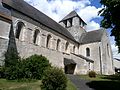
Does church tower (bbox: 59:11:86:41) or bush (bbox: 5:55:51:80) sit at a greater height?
church tower (bbox: 59:11:86:41)

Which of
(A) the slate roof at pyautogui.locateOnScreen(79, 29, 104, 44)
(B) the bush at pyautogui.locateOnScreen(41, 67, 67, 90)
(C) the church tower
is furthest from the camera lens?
(C) the church tower

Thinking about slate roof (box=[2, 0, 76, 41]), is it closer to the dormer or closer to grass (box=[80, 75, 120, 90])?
the dormer

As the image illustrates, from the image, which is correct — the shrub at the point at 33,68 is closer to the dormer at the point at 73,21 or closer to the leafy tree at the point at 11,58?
the leafy tree at the point at 11,58

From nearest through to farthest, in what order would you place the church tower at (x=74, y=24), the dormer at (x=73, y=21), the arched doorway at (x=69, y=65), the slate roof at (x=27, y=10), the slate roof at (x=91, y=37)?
the slate roof at (x=27, y=10) → the arched doorway at (x=69, y=65) → the slate roof at (x=91, y=37) → the church tower at (x=74, y=24) → the dormer at (x=73, y=21)

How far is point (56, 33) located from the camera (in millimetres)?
30625

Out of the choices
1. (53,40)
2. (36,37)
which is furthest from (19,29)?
(53,40)

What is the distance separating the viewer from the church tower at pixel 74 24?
41231 millimetres

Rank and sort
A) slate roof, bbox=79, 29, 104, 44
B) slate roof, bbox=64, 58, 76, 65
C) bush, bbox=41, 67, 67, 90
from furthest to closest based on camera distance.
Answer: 1. slate roof, bbox=79, 29, 104, 44
2. slate roof, bbox=64, 58, 76, 65
3. bush, bbox=41, 67, 67, 90

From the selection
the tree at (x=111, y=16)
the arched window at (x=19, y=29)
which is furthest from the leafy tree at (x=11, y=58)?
the tree at (x=111, y=16)

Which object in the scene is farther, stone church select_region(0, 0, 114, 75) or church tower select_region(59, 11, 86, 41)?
church tower select_region(59, 11, 86, 41)

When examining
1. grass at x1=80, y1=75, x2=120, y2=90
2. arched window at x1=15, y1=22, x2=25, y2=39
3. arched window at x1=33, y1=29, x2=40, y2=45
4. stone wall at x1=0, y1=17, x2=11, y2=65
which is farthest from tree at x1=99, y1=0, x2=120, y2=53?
arched window at x1=33, y1=29, x2=40, y2=45

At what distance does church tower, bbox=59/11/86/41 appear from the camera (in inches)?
1623

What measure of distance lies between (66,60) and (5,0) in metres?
15.2

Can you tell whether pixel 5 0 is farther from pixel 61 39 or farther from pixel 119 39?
pixel 119 39
